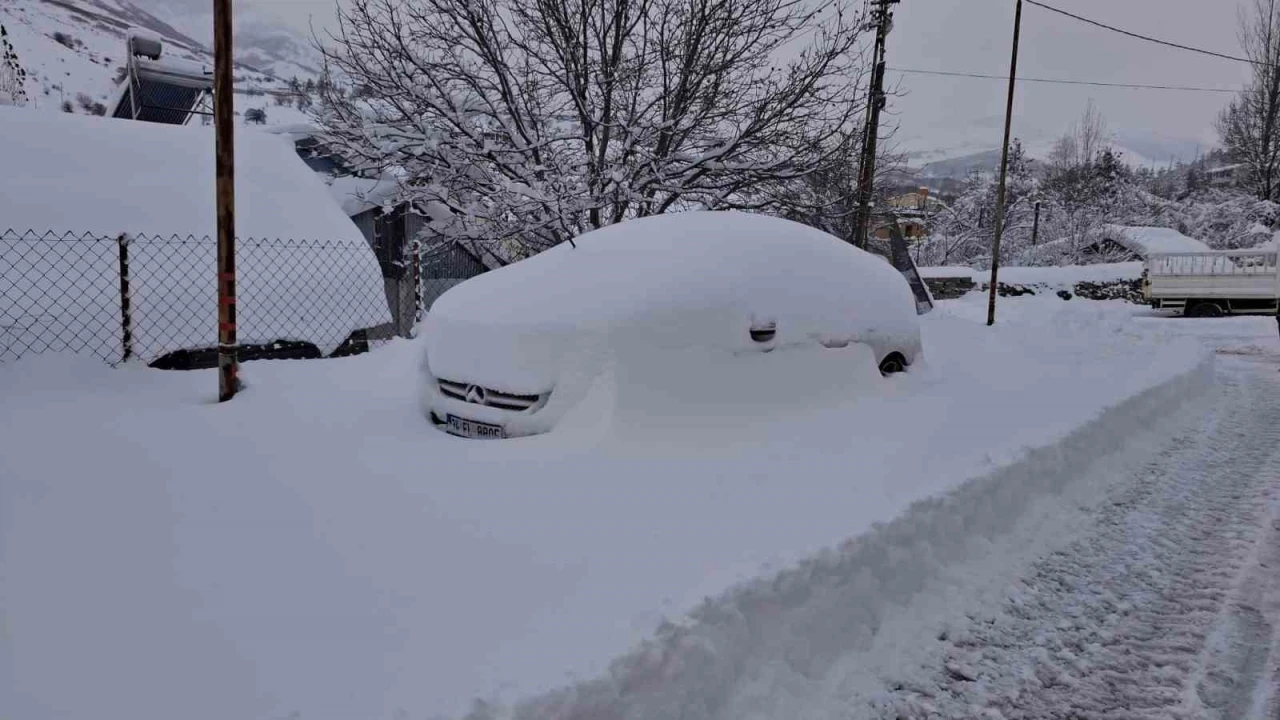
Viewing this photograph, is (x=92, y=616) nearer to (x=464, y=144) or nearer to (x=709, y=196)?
(x=464, y=144)

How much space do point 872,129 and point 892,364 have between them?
903 centimetres

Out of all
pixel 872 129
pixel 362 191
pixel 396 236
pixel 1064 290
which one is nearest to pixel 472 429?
pixel 362 191

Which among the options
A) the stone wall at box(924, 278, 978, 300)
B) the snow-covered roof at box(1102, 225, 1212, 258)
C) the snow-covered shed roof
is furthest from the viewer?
the snow-covered roof at box(1102, 225, 1212, 258)

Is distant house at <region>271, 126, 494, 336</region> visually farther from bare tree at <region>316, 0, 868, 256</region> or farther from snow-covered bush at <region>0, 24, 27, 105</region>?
snow-covered bush at <region>0, 24, 27, 105</region>

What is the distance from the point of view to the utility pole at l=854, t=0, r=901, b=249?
449 inches

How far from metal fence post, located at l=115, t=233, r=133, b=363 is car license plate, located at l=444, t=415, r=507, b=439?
8.10 ft

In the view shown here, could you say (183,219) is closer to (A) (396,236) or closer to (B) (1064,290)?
(A) (396,236)

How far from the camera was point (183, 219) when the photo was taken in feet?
17.6

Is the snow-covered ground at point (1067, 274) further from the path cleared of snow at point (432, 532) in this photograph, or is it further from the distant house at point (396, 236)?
the path cleared of snow at point (432, 532)

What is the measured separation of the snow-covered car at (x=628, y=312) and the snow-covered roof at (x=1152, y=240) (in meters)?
26.7

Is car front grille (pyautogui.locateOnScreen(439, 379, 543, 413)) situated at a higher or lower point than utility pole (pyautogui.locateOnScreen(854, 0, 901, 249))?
lower

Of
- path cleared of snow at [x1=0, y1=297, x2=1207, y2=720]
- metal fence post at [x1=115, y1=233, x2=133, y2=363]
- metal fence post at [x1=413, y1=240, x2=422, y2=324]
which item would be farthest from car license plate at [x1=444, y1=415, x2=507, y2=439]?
metal fence post at [x1=413, y1=240, x2=422, y2=324]

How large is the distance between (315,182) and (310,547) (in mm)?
4711

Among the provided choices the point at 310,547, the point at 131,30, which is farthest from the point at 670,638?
the point at 131,30
